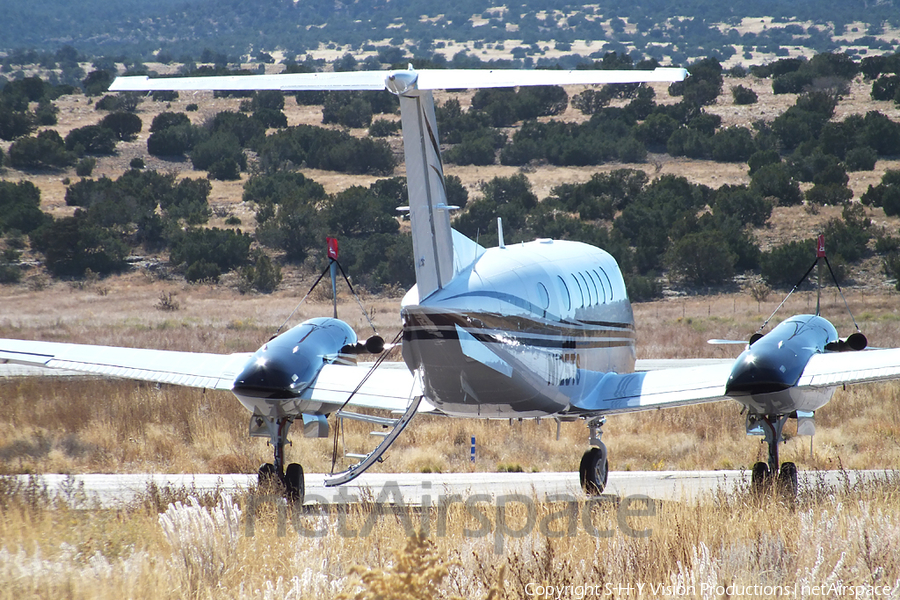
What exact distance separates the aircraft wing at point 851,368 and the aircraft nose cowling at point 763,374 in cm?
21

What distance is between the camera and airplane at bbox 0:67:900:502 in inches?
428

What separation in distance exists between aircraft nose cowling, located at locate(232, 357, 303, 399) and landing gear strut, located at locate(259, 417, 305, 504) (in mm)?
758

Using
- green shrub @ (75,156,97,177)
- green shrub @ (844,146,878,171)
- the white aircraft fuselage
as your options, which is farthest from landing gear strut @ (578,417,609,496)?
green shrub @ (75,156,97,177)

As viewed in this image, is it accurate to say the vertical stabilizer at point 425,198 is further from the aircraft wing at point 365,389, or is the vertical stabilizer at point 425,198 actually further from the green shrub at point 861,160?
the green shrub at point 861,160

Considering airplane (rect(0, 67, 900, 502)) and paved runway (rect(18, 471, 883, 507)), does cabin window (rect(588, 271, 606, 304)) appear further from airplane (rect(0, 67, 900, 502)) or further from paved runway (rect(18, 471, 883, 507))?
paved runway (rect(18, 471, 883, 507))

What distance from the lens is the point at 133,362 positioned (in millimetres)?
13789

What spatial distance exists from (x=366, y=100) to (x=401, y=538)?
77.0 metres

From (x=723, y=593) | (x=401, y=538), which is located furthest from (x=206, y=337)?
(x=723, y=593)

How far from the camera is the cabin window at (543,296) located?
12.9m

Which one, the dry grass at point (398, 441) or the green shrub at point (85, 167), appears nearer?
the dry grass at point (398, 441)

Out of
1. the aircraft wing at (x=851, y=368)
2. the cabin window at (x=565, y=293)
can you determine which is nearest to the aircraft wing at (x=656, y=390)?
the aircraft wing at (x=851, y=368)

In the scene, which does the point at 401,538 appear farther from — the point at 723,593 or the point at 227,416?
the point at 227,416

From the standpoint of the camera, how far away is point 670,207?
55.2 metres

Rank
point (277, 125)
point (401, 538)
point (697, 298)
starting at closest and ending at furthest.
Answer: point (401, 538), point (697, 298), point (277, 125)
